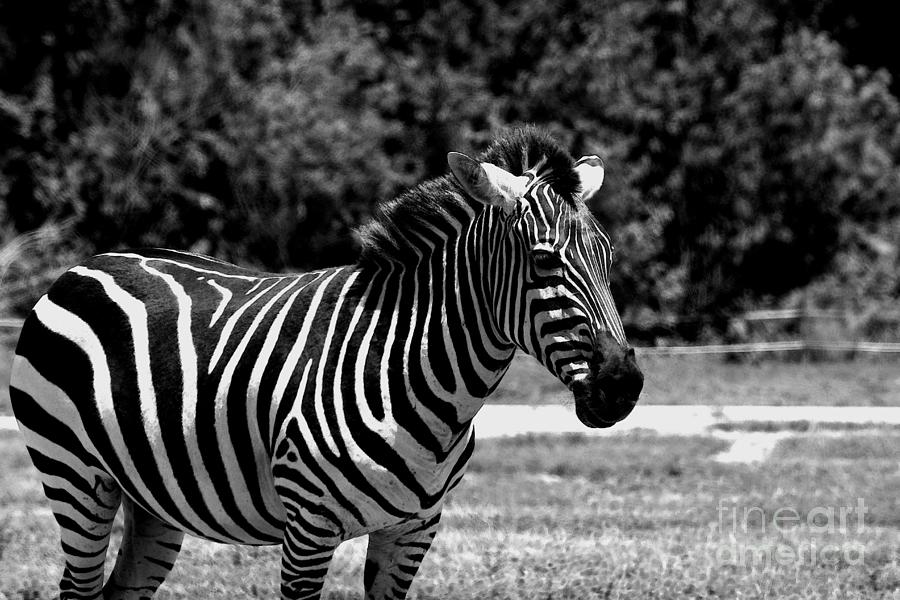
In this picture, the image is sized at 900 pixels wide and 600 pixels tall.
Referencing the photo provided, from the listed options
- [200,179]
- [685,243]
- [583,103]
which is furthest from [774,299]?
[200,179]

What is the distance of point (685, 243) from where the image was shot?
2003cm

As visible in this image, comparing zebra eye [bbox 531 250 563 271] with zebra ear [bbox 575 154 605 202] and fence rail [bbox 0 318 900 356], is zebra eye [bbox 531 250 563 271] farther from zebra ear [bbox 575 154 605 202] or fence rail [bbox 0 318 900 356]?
fence rail [bbox 0 318 900 356]

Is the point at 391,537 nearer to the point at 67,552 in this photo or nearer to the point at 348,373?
the point at 348,373

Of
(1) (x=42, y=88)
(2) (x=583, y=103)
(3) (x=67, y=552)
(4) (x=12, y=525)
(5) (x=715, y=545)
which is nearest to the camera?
(3) (x=67, y=552)

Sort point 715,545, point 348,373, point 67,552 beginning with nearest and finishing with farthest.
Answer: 1. point 348,373
2. point 67,552
3. point 715,545

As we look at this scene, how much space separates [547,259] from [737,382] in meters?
13.0

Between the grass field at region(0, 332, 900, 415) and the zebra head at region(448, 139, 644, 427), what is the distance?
9.84 m

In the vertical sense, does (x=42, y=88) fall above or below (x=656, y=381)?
above

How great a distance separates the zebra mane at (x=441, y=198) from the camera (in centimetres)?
446

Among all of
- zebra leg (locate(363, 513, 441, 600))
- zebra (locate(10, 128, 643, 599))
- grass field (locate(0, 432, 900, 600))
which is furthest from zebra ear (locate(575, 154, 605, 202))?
grass field (locate(0, 432, 900, 600))

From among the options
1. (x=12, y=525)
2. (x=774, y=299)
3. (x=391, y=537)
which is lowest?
(x=774, y=299)

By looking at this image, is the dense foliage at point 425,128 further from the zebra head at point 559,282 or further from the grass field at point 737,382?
the zebra head at point 559,282

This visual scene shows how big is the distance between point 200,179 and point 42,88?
2.57 meters

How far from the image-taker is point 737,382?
16531 millimetres
